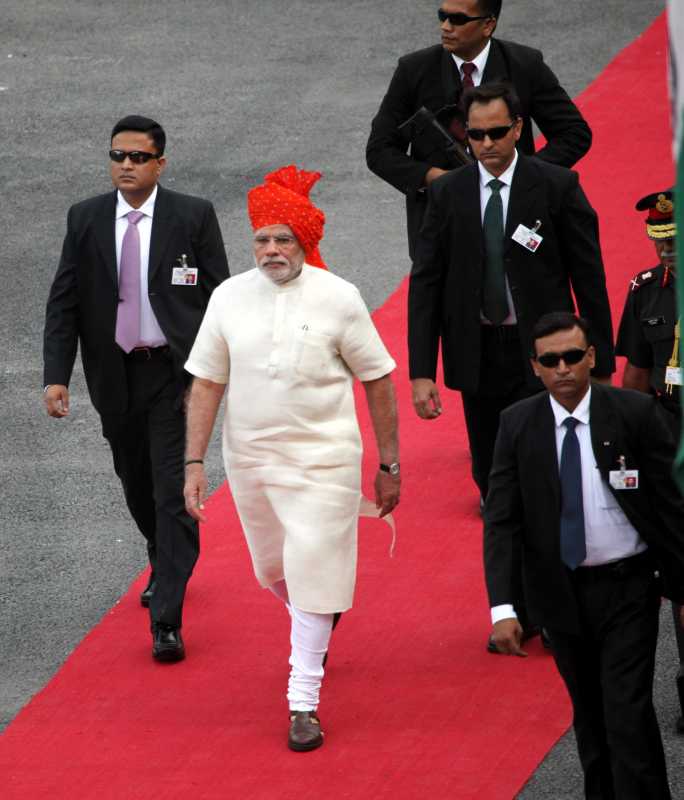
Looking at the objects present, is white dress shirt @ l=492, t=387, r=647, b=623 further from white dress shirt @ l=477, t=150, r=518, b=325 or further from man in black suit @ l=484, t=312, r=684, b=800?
white dress shirt @ l=477, t=150, r=518, b=325

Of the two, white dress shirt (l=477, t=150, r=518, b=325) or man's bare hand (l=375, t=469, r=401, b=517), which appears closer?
man's bare hand (l=375, t=469, r=401, b=517)

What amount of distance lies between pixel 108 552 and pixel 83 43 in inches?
370

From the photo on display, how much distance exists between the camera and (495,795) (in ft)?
21.1

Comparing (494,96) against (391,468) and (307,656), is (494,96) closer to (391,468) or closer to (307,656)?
(391,468)

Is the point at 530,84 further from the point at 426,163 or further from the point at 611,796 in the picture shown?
the point at 611,796

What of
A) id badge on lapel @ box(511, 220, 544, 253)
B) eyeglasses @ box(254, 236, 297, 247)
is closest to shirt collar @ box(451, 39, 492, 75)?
id badge on lapel @ box(511, 220, 544, 253)

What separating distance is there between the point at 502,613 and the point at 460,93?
3392 millimetres

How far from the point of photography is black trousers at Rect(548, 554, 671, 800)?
19.1 ft

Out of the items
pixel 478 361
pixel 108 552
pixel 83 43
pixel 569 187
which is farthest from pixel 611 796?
pixel 83 43

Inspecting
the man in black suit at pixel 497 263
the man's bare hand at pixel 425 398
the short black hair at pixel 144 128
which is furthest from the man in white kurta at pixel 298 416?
the short black hair at pixel 144 128

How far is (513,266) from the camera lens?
738cm

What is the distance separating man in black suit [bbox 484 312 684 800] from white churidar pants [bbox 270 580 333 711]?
1.05 meters

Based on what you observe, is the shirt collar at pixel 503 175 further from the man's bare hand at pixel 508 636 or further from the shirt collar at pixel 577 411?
the man's bare hand at pixel 508 636

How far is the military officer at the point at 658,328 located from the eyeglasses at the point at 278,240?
4.37 ft
